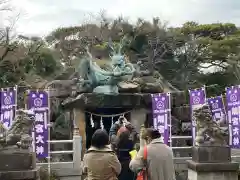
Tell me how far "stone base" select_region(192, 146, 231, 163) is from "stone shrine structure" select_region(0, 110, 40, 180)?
3.47 metres

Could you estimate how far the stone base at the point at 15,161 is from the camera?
8281mm

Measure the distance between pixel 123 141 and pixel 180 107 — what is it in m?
12.2

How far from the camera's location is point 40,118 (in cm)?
1248

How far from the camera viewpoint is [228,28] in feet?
126

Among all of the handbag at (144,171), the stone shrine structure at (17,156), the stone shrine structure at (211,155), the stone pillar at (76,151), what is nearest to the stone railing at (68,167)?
the stone pillar at (76,151)

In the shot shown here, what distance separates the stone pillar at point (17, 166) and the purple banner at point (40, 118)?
12.5 feet

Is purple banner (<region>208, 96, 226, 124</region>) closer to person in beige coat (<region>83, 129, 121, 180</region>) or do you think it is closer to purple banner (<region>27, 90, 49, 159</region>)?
purple banner (<region>27, 90, 49, 159</region>)

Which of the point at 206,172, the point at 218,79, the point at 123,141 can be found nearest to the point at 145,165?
the point at 123,141

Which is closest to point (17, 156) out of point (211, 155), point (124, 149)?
point (124, 149)

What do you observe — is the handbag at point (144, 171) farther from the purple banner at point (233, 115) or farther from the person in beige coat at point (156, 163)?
the purple banner at point (233, 115)

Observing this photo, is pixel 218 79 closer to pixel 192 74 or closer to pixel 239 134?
pixel 192 74

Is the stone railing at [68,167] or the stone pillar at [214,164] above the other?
the stone pillar at [214,164]

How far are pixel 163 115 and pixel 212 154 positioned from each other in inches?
209

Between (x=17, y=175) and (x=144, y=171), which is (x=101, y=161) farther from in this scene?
(x=17, y=175)
